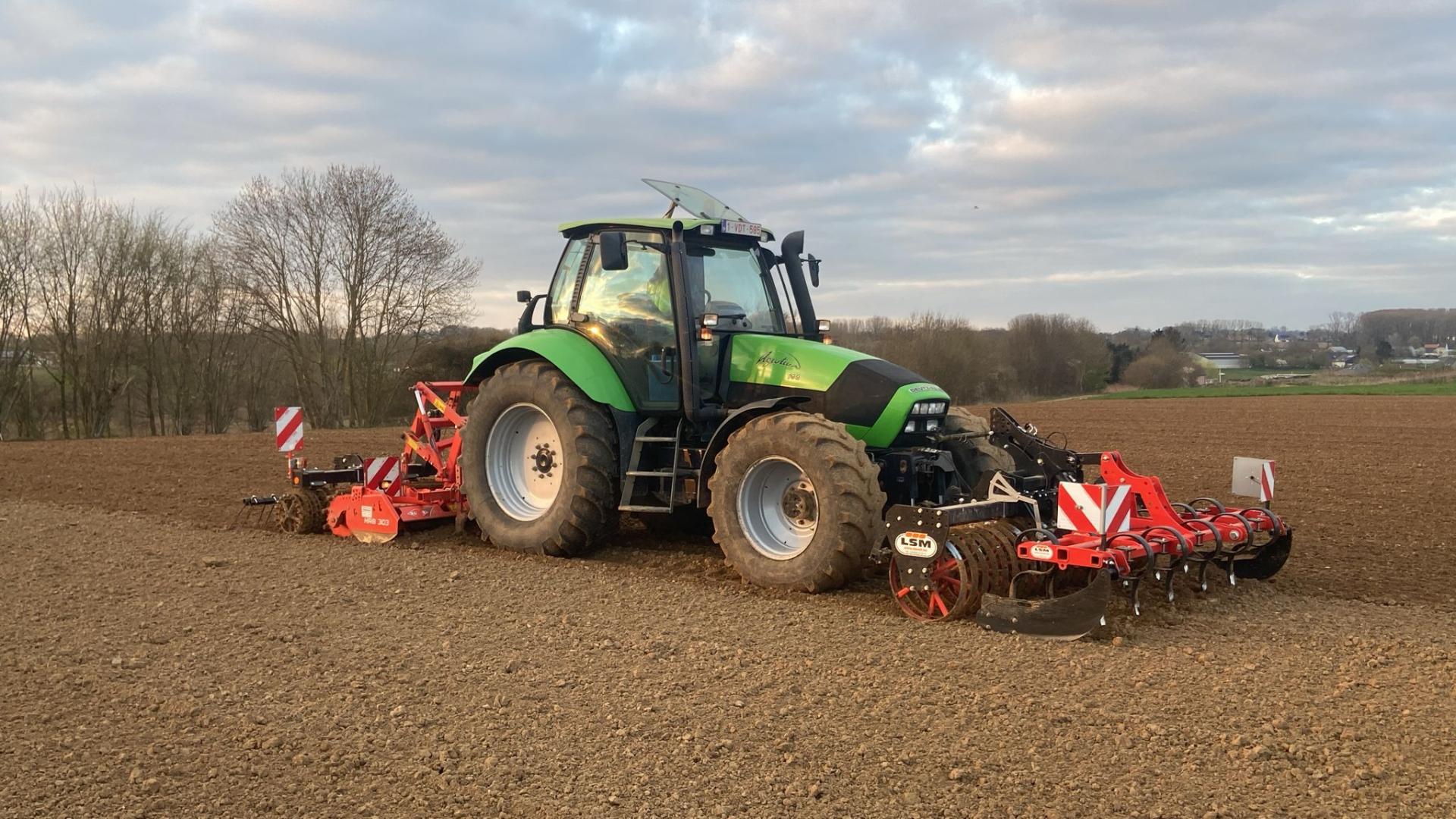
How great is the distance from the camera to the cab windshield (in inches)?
298

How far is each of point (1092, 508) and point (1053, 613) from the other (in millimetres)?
598

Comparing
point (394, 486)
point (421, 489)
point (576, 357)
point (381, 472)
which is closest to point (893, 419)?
point (576, 357)

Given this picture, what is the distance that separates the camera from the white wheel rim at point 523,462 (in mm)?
8062

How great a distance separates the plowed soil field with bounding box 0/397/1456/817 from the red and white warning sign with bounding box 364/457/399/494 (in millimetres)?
872

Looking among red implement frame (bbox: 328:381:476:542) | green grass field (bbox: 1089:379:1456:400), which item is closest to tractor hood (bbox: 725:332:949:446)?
red implement frame (bbox: 328:381:476:542)

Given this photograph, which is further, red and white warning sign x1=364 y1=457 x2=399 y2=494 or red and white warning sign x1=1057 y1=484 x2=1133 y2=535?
red and white warning sign x1=364 y1=457 x2=399 y2=494

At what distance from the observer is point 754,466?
6539mm

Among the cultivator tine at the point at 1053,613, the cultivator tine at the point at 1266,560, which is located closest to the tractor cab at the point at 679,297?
the cultivator tine at the point at 1053,613

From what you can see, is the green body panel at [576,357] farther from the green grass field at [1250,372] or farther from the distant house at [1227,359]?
the distant house at [1227,359]

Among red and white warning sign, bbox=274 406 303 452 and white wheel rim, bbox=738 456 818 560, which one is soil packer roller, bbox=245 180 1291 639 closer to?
white wheel rim, bbox=738 456 818 560

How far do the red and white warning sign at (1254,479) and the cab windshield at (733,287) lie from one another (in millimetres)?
3334

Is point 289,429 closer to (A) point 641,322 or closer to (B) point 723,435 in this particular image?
(A) point 641,322

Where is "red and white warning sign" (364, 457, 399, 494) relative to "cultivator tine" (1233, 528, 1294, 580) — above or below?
above

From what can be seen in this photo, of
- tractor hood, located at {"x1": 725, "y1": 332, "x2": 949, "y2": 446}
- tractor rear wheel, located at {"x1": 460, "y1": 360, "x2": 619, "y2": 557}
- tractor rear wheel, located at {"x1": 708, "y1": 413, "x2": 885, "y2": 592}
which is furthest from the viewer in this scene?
tractor rear wheel, located at {"x1": 460, "y1": 360, "x2": 619, "y2": 557}
